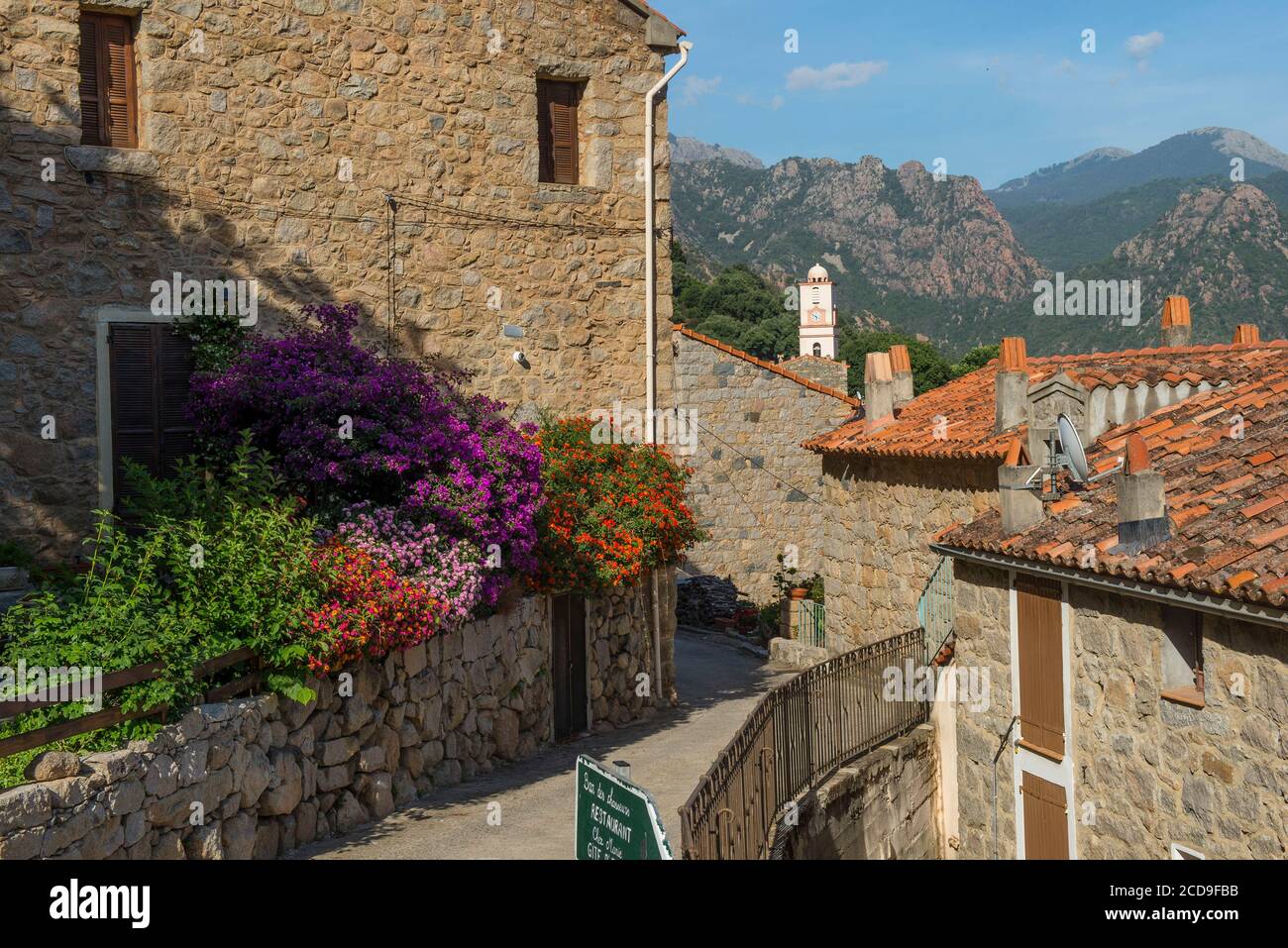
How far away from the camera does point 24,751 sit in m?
7.03

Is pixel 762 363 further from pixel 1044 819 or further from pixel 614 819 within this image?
pixel 614 819

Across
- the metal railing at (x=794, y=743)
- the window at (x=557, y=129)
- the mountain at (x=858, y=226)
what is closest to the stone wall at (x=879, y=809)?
the metal railing at (x=794, y=743)

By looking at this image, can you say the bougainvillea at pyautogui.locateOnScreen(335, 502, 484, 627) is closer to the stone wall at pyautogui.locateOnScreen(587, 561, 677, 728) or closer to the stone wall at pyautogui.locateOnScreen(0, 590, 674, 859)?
the stone wall at pyautogui.locateOnScreen(0, 590, 674, 859)

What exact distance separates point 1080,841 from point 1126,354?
771cm

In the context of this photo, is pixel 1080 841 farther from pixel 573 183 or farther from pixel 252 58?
pixel 252 58

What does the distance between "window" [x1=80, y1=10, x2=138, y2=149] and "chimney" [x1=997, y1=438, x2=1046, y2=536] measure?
9212 millimetres

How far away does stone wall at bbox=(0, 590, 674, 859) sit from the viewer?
7.08 metres

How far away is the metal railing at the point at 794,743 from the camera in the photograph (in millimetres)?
7836

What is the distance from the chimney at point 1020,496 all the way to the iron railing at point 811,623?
8920mm

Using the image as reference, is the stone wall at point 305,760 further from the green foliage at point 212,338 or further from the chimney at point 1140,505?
the chimney at point 1140,505

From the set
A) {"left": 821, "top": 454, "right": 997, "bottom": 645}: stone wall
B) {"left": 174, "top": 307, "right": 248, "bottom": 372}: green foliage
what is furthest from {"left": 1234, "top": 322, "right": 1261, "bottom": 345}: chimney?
{"left": 174, "top": 307, "right": 248, "bottom": 372}: green foliage

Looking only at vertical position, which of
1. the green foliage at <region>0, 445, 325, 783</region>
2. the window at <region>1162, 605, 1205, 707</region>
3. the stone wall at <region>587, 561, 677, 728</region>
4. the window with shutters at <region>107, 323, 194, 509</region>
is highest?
the window with shutters at <region>107, 323, 194, 509</region>

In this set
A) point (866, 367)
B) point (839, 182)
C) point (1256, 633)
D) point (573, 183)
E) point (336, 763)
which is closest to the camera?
point (1256, 633)
